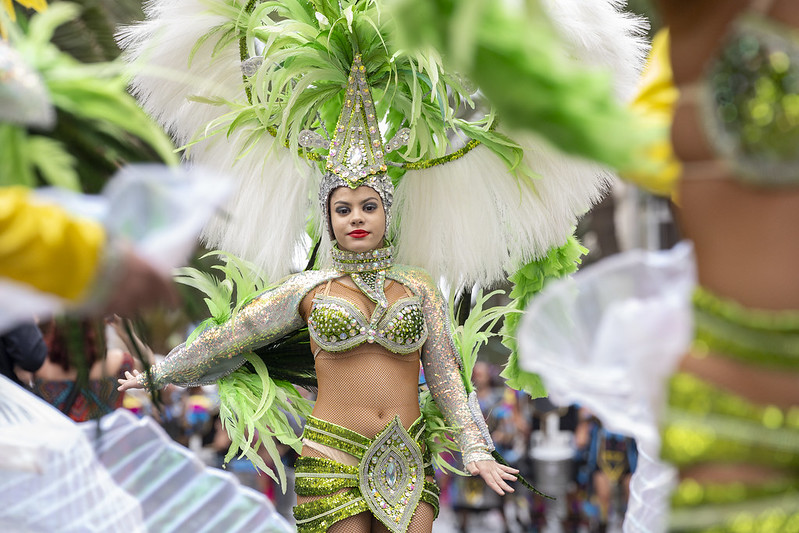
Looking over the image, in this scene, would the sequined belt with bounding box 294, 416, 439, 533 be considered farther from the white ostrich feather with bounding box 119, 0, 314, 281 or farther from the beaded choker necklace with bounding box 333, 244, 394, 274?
the white ostrich feather with bounding box 119, 0, 314, 281

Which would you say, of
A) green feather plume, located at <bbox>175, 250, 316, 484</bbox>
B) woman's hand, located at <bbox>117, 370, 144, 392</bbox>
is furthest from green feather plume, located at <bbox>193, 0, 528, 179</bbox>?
woman's hand, located at <bbox>117, 370, 144, 392</bbox>

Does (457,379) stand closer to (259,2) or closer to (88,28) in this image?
(259,2)

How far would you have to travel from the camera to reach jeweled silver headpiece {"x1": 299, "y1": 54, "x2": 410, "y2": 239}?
368 cm

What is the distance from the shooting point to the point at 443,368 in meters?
3.77

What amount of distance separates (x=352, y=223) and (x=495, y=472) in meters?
1.06

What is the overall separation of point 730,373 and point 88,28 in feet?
19.2

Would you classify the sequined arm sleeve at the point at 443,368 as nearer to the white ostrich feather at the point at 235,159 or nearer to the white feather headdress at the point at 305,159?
the white feather headdress at the point at 305,159

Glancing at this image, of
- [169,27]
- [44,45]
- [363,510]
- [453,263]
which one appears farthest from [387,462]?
[44,45]

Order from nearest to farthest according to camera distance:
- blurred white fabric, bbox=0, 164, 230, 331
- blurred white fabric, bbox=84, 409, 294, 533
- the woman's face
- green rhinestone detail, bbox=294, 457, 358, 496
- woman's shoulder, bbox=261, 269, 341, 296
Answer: blurred white fabric, bbox=0, 164, 230, 331 < blurred white fabric, bbox=84, 409, 294, 533 < green rhinestone detail, bbox=294, 457, 358, 496 < the woman's face < woman's shoulder, bbox=261, 269, 341, 296

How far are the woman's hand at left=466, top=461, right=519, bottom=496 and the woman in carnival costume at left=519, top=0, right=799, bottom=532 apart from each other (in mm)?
1864

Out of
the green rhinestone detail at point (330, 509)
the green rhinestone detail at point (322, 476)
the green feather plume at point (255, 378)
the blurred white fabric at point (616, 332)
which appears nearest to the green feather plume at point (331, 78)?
the green feather plume at point (255, 378)

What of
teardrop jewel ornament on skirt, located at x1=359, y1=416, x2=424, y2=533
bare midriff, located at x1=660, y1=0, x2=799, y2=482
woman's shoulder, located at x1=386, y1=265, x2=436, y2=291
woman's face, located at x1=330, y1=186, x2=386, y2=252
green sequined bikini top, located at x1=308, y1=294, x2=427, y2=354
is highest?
bare midriff, located at x1=660, y1=0, x2=799, y2=482

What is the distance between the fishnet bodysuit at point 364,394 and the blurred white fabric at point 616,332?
1593mm

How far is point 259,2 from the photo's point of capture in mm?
3910
